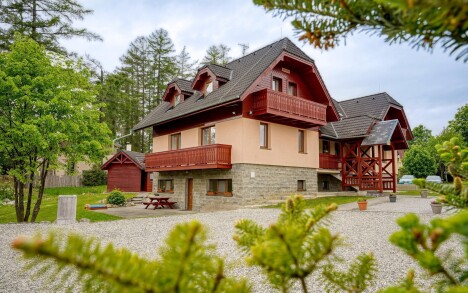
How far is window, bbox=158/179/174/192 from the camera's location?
70.6ft

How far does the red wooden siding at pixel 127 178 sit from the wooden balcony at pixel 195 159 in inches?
472

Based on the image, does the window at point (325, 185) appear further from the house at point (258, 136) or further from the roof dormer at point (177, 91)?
the roof dormer at point (177, 91)

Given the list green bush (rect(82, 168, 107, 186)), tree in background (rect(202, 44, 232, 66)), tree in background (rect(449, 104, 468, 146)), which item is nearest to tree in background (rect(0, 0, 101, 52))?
green bush (rect(82, 168, 107, 186))

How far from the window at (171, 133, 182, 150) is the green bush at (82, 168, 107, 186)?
18.5 m

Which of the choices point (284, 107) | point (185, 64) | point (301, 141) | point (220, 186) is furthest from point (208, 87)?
point (185, 64)

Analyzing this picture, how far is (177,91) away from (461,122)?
136 ft

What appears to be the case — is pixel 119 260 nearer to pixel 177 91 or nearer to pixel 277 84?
pixel 277 84

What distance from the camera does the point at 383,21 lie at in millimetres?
1020

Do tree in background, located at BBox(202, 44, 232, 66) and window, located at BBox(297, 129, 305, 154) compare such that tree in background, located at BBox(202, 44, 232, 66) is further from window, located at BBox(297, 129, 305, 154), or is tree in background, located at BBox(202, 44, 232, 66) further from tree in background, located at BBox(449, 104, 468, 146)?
tree in background, located at BBox(449, 104, 468, 146)

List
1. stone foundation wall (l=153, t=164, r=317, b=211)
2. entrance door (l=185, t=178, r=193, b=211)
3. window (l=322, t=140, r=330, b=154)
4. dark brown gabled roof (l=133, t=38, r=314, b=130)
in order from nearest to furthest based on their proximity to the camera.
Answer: stone foundation wall (l=153, t=164, r=317, b=211) → dark brown gabled roof (l=133, t=38, r=314, b=130) → entrance door (l=185, t=178, r=193, b=211) → window (l=322, t=140, r=330, b=154)

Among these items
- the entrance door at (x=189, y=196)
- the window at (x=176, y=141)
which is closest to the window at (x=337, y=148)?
the entrance door at (x=189, y=196)

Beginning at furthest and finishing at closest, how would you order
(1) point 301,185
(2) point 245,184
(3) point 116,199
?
(3) point 116,199 → (1) point 301,185 → (2) point 245,184

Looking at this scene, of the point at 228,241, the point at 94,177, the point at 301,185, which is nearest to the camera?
the point at 228,241

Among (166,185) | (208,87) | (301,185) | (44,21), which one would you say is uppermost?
(44,21)
